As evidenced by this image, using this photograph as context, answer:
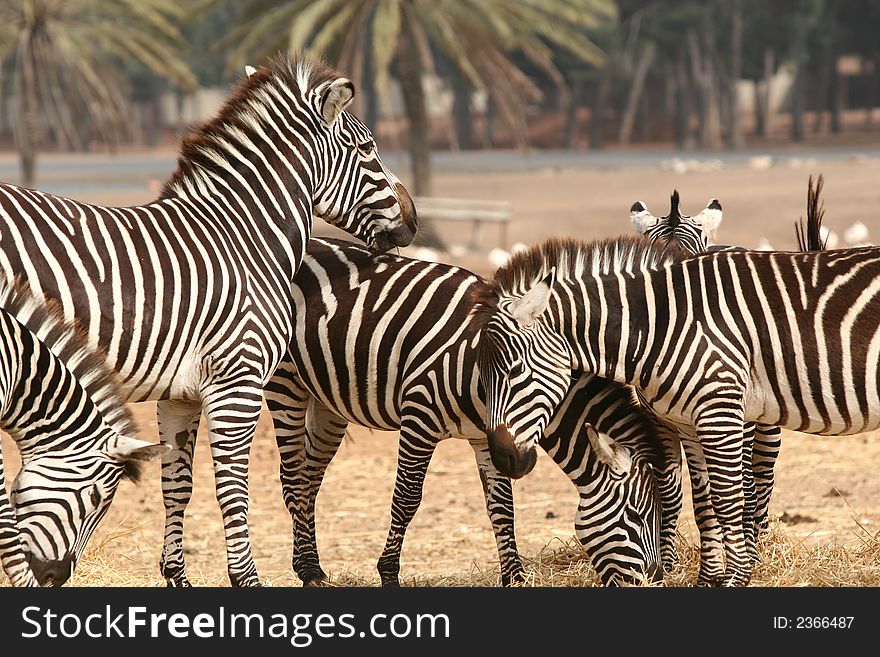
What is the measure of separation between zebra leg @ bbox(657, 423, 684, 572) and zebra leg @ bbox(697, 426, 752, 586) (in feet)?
1.17

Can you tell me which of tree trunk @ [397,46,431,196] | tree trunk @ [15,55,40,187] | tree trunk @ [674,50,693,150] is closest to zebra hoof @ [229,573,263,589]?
tree trunk @ [397,46,431,196]

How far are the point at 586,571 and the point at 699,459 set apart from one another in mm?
984

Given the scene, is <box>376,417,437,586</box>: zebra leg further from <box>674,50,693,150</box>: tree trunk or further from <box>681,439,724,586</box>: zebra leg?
<box>674,50,693,150</box>: tree trunk

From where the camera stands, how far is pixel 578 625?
4.36 meters

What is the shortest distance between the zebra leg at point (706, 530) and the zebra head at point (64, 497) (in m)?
2.51

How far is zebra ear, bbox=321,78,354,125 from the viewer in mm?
5723

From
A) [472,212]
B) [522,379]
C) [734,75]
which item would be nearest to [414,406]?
[522,379]

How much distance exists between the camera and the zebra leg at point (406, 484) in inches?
220

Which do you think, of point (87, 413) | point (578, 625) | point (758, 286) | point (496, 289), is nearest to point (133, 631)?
point (87, 413)

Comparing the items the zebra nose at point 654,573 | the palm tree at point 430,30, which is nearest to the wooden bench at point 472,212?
the palm tree at point 430,30

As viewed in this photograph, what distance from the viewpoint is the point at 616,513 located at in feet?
17.6

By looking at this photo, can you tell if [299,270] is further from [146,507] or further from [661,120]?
[661,120]

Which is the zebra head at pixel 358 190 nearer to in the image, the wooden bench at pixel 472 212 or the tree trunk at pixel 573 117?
the wooden bench at pixel 472 212

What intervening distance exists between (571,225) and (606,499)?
19548mm
